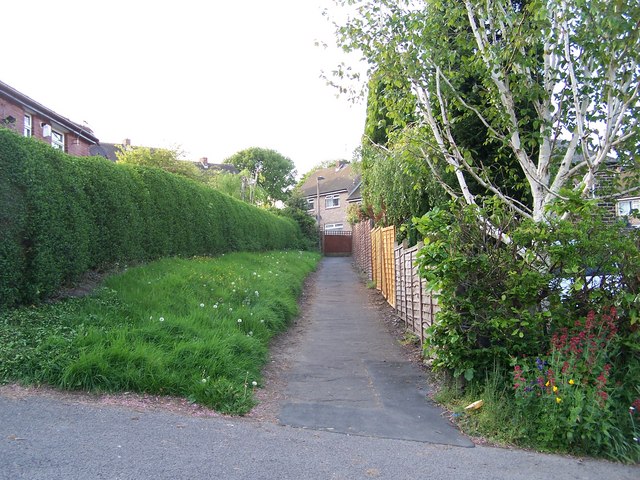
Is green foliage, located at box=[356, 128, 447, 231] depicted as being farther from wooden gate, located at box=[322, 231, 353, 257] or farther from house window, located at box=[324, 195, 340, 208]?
house window, located at box=[324, 195, 340, 208]

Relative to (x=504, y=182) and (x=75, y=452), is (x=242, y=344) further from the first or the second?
(x=504, y=182)

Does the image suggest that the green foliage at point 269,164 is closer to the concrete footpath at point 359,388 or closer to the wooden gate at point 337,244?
the wooden gate at point 337,244

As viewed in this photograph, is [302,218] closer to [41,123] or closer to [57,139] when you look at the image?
[57,139]

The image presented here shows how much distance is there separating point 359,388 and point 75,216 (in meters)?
4.34

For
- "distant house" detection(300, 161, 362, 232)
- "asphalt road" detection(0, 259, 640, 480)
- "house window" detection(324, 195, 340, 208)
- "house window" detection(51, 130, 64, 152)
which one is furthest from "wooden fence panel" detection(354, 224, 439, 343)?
"house window" detection(324, 195, 340, 208)

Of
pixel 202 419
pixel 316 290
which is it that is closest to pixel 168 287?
pixel 202 419

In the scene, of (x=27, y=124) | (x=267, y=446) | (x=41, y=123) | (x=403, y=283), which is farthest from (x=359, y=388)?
(x=41, y=123)

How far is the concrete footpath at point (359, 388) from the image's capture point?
15.3 ft

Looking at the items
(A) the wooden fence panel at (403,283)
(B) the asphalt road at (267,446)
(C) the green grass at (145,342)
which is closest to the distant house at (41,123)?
(C) the green grass at (145,342)

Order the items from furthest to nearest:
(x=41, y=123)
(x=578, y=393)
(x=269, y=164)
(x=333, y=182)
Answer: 1. (x=269, y=164)
2. (x=333, y=182)
3. (x=41, y=123)
4. (x=578, y=393)

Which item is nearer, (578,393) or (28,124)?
(578,393)

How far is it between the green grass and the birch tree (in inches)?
144

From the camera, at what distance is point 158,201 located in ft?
32.6

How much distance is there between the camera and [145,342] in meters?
5.49
